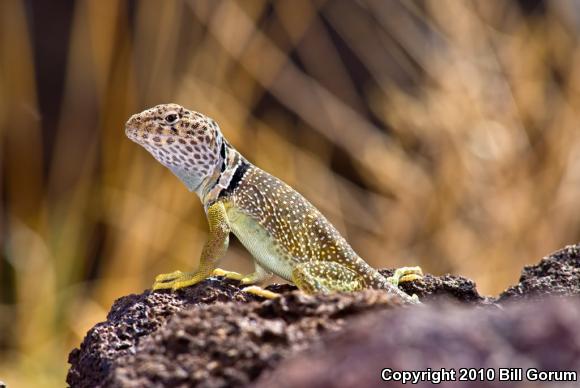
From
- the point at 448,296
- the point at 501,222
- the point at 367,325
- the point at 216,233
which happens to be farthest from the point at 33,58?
the point at 367,325

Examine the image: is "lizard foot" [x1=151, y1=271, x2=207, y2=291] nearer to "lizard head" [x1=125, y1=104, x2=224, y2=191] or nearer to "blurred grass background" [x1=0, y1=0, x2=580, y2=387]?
"lizard head" [x1=125, y1=104, x2=224, y2=191]

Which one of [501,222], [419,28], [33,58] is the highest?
[419,28]

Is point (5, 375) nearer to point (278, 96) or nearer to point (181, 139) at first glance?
point (278, 96)

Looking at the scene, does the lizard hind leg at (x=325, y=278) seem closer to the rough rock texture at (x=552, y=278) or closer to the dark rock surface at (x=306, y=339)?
the dark rock surface at (x=306, y=339)

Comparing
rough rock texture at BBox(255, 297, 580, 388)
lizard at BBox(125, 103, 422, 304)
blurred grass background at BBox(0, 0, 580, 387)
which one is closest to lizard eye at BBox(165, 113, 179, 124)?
lizard at BBox(125, 103, 422, 304)

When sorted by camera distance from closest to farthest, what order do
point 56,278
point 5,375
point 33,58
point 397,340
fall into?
point 397,340, point 5,375, point 56,278, point 33,58

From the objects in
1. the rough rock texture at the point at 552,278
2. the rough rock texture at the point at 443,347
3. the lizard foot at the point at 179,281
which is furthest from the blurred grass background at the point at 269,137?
the rough rock texture at the point at 443,347
